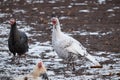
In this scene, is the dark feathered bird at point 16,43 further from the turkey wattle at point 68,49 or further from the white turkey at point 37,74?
the white turkey at point 37,74

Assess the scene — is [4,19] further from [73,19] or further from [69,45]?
[69,45]

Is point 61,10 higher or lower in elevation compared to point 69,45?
lower

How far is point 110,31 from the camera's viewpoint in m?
17.8

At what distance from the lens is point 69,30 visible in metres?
18.3

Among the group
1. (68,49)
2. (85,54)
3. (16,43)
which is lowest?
→ (16,43)

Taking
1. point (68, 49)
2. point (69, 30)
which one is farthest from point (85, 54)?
point (69, 30)

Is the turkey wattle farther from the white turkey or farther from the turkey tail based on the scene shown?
the white turkey

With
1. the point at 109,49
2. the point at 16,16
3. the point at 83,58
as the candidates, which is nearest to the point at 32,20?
the point at 16,16

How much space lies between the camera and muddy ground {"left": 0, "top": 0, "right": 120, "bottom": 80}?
41.2ft

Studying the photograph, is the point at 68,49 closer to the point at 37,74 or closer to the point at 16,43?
the point at 16,43

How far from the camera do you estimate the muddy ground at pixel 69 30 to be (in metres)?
12.5

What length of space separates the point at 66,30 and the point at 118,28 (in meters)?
1.80

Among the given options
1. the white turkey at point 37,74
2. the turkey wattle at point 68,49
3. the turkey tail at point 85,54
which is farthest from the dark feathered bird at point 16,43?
the white turkey at point 37,74

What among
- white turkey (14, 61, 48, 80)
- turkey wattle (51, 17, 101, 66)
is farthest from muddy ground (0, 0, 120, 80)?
white turkey (14, 61, 48, 80)
